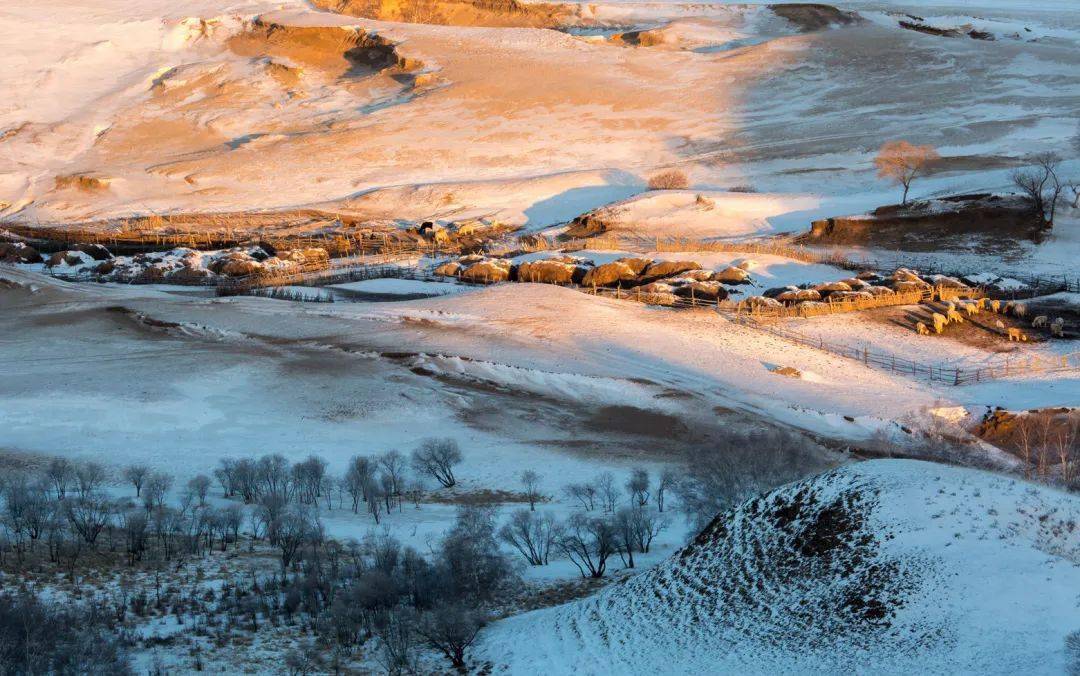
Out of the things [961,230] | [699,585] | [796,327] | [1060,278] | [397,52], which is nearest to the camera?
[699,585]

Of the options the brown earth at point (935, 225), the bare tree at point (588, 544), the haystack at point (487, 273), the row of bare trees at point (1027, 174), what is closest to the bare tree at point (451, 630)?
the bare tree at point (588, 544)

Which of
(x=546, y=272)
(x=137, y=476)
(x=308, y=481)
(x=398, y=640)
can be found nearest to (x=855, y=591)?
(x=398, y=640)

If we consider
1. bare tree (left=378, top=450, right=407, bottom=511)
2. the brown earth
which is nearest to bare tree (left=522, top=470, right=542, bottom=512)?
bare tree (left=378, top=450, right=407, bottom=511)

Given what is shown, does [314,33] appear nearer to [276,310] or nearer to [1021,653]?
[276,310]

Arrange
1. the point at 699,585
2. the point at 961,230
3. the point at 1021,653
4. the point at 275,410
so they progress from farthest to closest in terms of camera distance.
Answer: the point at 961,230
the point at 275,410
the point at 699,585
the point at 1021,653

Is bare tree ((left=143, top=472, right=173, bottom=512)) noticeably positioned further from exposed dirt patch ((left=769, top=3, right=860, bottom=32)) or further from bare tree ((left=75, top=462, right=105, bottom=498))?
exposed dirt patch ((left=769, top=3, right=860, bottom=32))

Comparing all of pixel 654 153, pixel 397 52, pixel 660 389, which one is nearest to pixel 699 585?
pixel 660 389

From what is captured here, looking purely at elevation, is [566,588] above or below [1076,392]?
above
